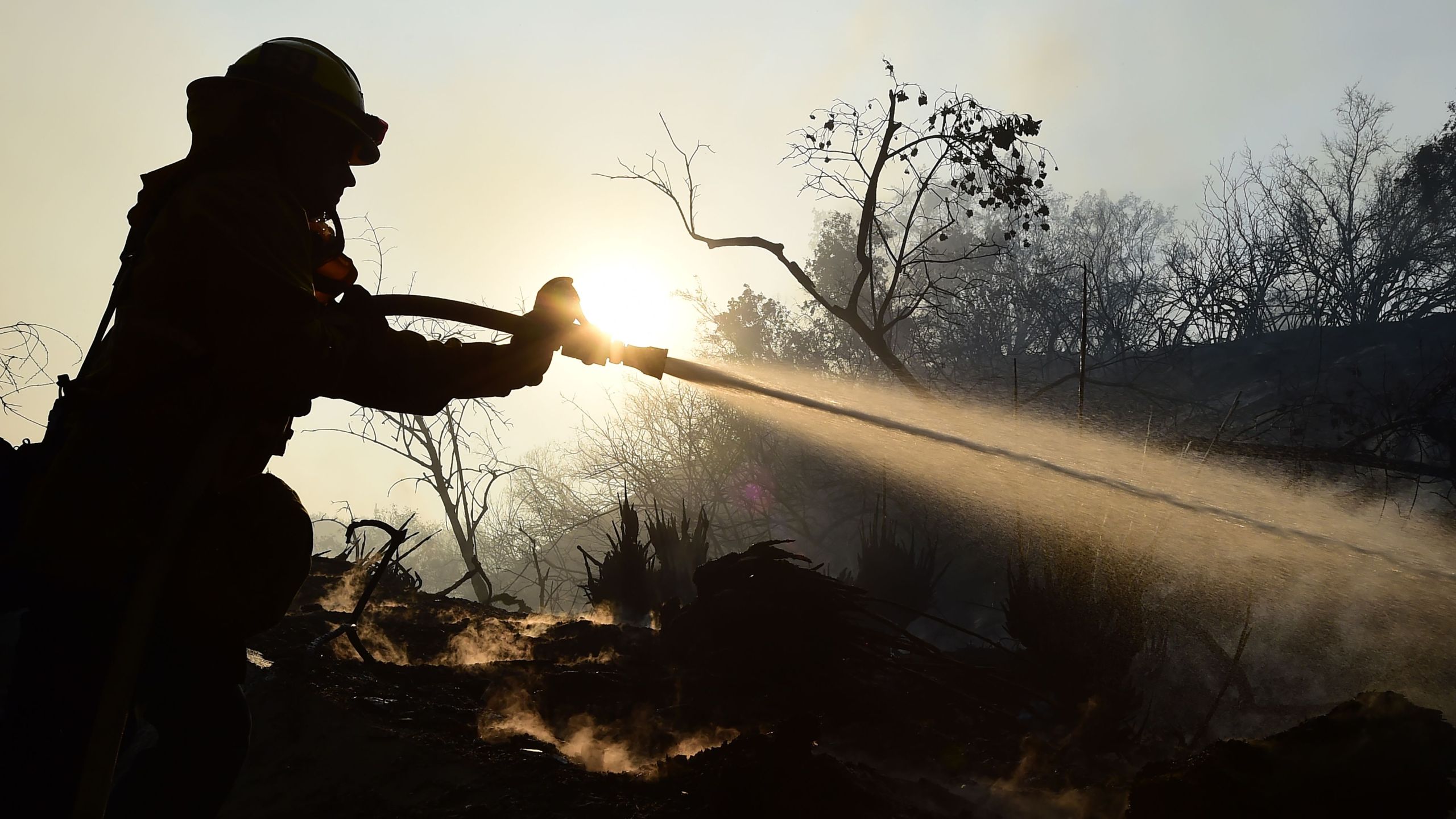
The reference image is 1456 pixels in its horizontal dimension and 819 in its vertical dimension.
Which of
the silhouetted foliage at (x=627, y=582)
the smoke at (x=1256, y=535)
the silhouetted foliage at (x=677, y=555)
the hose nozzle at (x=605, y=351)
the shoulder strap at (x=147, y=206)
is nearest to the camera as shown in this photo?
the shoulder strap at (x=147, y=206)

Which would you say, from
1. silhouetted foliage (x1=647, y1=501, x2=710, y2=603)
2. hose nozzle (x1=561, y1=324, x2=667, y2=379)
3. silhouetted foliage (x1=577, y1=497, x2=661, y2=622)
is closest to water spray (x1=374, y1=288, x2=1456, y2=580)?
hose nozzle (x1=561, y1=324, x2=667, y2=379)

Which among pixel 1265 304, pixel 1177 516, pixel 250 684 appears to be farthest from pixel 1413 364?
pixel 250 684

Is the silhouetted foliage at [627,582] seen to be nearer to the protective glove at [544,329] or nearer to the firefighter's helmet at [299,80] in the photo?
the protective glove at [544,329]

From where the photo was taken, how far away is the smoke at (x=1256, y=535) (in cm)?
588

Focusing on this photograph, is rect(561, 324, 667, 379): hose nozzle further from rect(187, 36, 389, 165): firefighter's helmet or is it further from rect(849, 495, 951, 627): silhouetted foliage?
rect(849, 495, 951, 627): silhouetted foliage

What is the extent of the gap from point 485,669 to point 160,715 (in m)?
2.70

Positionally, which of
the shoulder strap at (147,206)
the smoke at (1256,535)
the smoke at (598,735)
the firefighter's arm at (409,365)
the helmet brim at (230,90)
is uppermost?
the helmet brim at (230,90)

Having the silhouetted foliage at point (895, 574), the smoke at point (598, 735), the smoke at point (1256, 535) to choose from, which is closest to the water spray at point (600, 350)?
the smoke at point (1256, 535)

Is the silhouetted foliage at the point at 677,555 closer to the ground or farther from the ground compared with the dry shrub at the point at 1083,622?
closer to the ground

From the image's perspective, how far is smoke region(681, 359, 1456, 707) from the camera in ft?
19.3

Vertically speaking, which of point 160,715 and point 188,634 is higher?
point 188,634

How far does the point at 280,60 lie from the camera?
2066mm

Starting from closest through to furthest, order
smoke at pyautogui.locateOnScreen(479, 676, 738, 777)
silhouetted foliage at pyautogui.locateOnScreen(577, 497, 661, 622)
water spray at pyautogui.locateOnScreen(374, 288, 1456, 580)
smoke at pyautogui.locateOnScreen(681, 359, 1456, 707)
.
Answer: water spray at pyautogui.locateOnScreen(374, 288, 1456, 580) → smoke at pyautogui.locateOnScreen(479, 676, 738, 777) → smoke at pyautogui.locateOnScreen(681, 359, 1456, 707) → silhouetted foliage at pyautogui.locateOnScreen(577, 497, 661, 622)

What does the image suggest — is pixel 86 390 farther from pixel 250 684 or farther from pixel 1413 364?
pixel 1413 364
